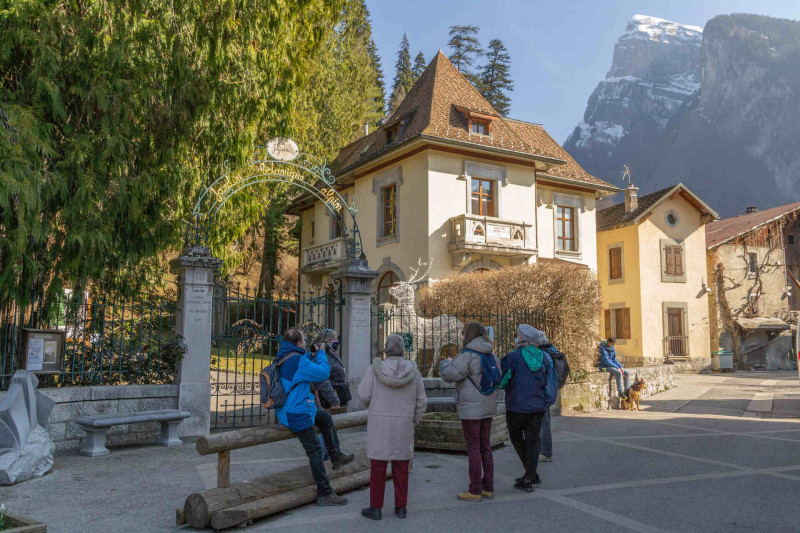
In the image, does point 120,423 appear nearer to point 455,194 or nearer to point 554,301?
point 554,301

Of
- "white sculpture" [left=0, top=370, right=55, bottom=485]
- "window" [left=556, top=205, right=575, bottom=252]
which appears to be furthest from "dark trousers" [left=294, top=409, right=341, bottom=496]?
"window" [left=556, top=205, right=575, bottom=252]

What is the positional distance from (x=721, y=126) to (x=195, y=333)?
5304 inches

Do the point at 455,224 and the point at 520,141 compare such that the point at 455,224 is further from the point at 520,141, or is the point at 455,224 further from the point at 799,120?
the point at 799,120

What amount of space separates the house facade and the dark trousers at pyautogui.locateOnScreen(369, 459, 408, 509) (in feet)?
48.8

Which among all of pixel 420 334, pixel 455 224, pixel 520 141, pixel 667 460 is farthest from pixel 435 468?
pixel 520 141

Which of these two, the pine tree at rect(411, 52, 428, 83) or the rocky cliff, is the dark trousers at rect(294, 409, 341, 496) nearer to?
the pine tree at rect(411, 52, 428, 83)

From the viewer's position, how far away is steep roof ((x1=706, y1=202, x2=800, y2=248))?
3130 centimetres

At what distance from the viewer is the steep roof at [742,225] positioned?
31.3 metres

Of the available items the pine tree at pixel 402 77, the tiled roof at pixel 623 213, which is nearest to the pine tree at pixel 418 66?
the pine tree at pixel 402 77

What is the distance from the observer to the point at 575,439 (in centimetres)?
971

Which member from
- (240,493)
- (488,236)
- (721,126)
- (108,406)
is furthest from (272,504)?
(721,126)

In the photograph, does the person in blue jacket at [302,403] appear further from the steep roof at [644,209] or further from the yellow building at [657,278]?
the steep roof at [644,209]

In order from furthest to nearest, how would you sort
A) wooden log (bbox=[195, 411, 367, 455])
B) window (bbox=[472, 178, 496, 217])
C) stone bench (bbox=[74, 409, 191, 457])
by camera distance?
window (bbox=[472, 178, 496, 217])
stone bench (bbox=[74, 409, 191, 457])
wooden log (bbox=[195, 411, 367, 455])

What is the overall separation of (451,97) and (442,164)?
3.61m
